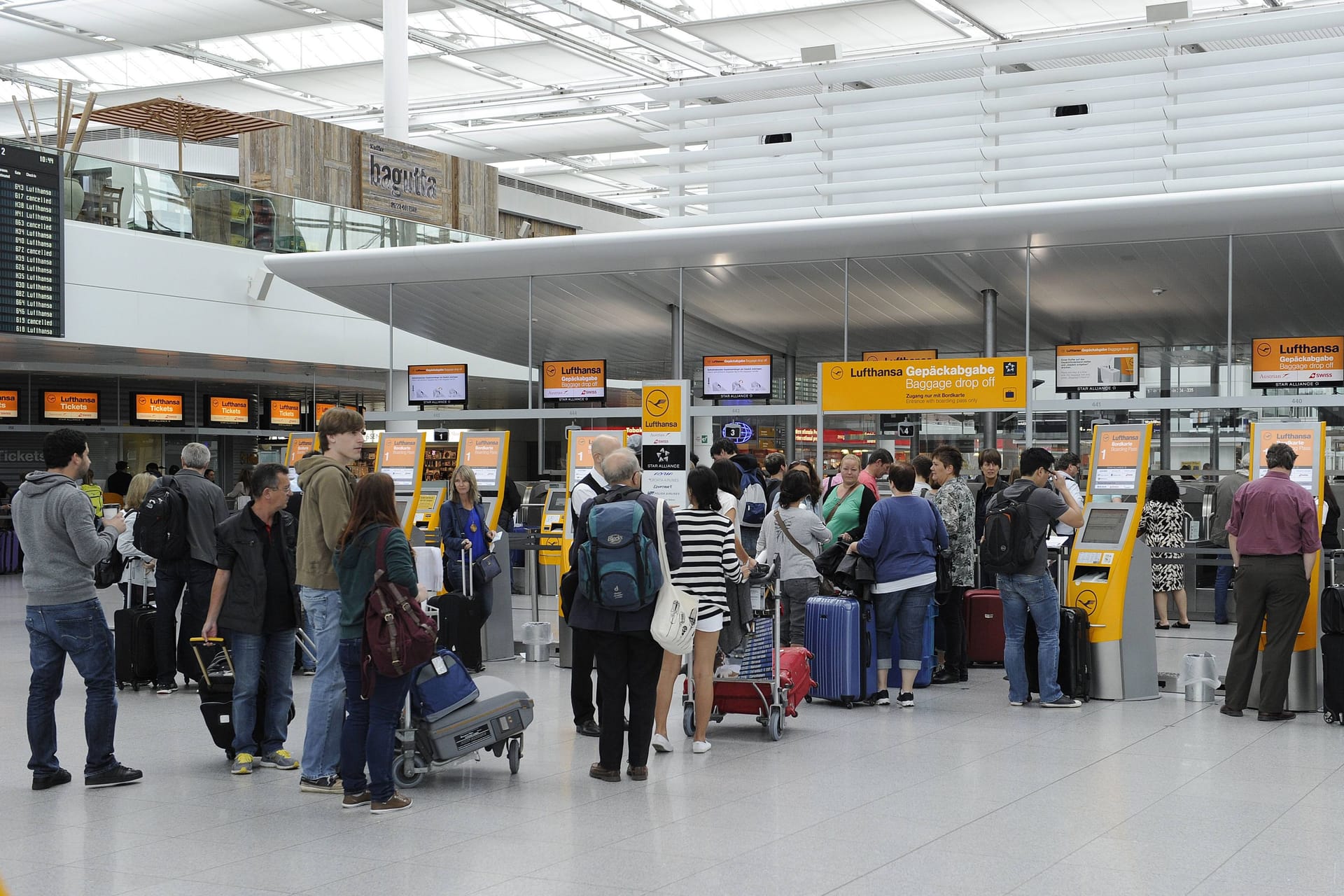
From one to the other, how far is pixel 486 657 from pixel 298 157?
377 inches

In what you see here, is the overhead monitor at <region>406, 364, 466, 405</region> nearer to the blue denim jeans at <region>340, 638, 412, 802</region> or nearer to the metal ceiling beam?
the metal ceiling beam

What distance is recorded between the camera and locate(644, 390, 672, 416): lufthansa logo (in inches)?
372

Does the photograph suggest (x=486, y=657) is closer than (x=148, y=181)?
Yes

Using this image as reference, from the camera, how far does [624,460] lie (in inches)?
238

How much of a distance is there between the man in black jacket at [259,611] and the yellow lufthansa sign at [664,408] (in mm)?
3570

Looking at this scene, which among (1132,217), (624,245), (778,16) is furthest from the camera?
(778,16)

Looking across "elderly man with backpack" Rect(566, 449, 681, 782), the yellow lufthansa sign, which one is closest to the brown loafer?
"elderly man with backpack" Rect(566, 449, 681, 782)

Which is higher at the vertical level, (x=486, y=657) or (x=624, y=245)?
(x=624, y=245)

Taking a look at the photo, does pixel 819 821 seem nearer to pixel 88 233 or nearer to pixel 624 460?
pixel 624 460

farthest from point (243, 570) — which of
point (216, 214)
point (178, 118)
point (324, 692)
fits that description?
point (178, 118)

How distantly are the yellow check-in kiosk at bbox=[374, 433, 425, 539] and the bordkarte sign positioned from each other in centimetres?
850

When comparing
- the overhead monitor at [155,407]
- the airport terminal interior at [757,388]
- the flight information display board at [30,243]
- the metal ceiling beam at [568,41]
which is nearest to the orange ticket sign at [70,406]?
the airport terminal interior at [757,388]

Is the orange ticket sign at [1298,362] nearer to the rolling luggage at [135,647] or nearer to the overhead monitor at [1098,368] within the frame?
the overhead monitor at [1098,368]

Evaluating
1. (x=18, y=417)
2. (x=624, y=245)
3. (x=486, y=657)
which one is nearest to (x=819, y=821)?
(x=486, y=657)
